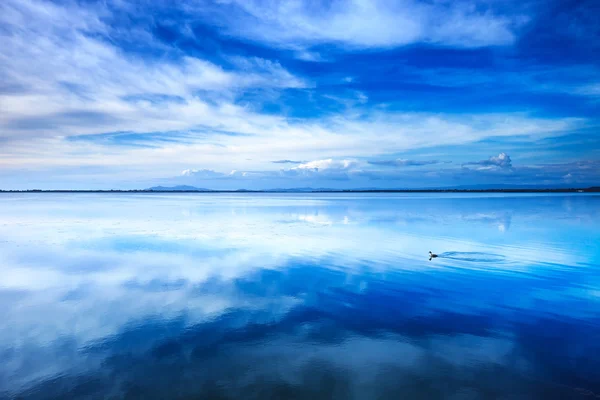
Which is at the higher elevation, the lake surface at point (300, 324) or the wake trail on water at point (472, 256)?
the lake surface at point (300, 324)

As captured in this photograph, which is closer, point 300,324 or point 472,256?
point 300,324

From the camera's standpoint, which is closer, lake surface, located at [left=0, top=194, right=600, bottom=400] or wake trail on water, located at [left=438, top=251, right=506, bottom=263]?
lake surface, located at [left=0, top=194, right=600, bottom=400]

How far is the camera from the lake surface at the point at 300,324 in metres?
6.20

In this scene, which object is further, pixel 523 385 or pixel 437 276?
pixel 437 276

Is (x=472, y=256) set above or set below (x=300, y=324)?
below

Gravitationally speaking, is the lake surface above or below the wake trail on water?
above

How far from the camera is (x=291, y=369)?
6.63 metres

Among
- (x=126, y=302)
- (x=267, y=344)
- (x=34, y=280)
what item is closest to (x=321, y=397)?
(x=267, y=344)

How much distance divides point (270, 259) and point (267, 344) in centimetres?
904

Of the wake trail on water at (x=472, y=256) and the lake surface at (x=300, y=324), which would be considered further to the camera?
the wake trail on water at (x=472, y=256)

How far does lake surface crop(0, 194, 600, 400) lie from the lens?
620 cm

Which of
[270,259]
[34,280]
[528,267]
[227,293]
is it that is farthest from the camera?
[270,259]

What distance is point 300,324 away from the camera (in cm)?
882

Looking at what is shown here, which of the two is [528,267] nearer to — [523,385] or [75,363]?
[523,385]
